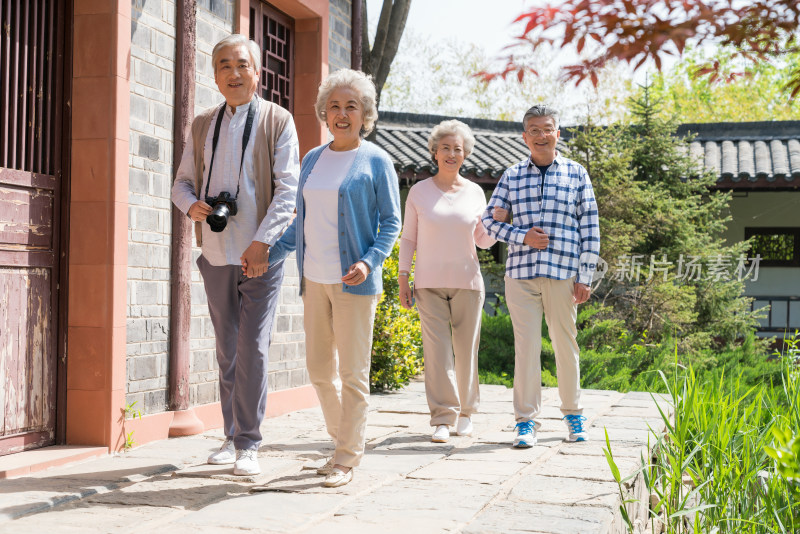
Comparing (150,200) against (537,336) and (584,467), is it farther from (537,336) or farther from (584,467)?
(584,467)

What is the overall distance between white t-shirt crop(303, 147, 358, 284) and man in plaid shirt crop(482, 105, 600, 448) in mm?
1350

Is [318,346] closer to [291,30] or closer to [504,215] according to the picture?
[504,215]

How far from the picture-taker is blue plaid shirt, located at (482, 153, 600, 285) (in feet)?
16.3

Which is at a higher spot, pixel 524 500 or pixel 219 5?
pixel 219 5

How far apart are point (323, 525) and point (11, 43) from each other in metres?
2.83

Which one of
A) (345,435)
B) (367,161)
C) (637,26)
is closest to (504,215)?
(367,161)

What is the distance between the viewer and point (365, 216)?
396 centimetres

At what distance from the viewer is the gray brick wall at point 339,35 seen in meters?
7.33

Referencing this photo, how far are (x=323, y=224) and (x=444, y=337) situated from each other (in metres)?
1.45

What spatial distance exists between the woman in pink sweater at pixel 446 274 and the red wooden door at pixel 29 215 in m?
1.98

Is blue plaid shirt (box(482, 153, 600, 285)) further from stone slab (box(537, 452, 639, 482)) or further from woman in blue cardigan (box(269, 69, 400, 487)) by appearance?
woman in blue cardigan (box(269, 69, 400, 487))

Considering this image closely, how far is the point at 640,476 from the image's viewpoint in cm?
438

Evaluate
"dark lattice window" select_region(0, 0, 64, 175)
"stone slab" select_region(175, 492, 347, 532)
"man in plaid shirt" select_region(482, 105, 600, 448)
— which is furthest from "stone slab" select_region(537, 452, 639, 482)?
"dark lattice window" select_region(0, 0, 64, 175)

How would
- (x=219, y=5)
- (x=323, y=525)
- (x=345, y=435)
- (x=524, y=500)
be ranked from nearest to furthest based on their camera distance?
(x=323, y=525) → (x=524, y=500) → (x=345, y=435) → (x=219, y=5)
